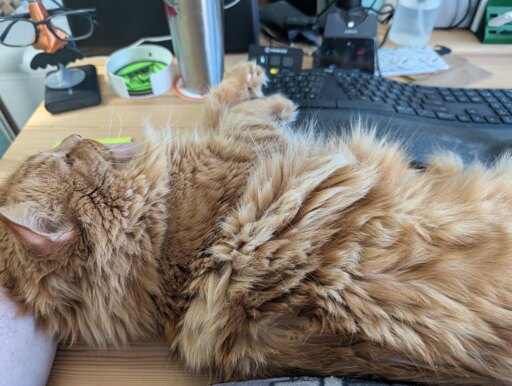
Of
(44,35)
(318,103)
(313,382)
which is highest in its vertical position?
(44,35)

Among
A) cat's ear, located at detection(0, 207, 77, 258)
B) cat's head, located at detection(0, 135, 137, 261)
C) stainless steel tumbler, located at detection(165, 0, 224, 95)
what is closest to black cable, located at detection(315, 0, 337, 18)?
stainless steel tumbler, located at detection(165, 0, 224, 95)

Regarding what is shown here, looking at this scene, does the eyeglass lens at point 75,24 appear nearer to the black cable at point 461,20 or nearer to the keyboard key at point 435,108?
the keyboard key at point 435,108

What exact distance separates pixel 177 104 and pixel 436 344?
842 millimetres

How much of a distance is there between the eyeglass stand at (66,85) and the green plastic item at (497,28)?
119 cm

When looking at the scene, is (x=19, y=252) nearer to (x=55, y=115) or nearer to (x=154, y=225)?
(x=154, y=225)

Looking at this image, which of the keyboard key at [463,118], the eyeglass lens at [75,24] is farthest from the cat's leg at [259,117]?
the eyeglass lens at [75,24]

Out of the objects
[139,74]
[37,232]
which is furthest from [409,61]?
[37,232]

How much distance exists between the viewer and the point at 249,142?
2.55 ft

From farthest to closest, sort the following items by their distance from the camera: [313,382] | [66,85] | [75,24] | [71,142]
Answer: [75,24]
[66,85]
[71,142]
[313,382]

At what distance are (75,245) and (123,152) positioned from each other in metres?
0.27

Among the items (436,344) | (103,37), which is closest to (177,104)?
(103,37)

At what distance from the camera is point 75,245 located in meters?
0.56

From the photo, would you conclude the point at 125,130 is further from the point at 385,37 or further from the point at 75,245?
the point at 385,37

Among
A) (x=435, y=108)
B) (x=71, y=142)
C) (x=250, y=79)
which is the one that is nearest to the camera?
(x=71, y=142)
